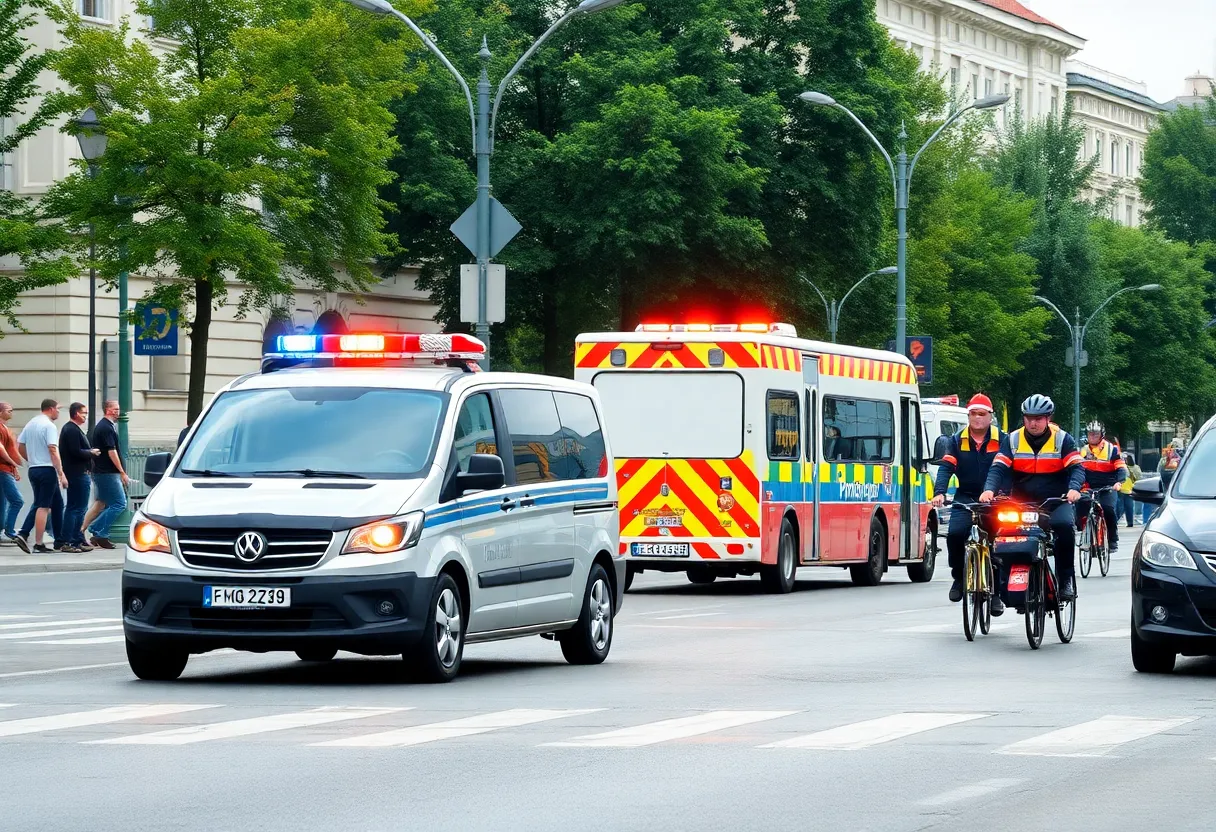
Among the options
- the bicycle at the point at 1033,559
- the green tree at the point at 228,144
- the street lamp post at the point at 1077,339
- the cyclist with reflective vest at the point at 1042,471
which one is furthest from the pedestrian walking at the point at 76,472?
the street lamp post at the point at 1077,339

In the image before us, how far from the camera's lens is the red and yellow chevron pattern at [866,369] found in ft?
90.6

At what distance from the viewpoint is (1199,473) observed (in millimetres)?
15461

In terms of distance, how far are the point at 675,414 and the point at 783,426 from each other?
1339 millimetres

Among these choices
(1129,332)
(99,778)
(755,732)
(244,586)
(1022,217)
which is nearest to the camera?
(99,778)

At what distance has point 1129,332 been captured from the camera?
87.5 m

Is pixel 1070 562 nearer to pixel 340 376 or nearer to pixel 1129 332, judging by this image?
pixel 340 376

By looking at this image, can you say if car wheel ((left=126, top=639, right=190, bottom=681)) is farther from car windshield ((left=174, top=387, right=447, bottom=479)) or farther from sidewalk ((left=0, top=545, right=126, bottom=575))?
sidewalk ((left=0, top=545, right=126, bottom=575))

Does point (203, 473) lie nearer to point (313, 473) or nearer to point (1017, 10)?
point (313, 473)

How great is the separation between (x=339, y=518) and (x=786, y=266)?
1474 inches

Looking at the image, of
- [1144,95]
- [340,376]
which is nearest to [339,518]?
[340,376]

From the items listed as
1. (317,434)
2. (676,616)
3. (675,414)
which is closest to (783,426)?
(675,414)

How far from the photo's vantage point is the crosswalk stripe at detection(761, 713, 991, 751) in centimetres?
1075

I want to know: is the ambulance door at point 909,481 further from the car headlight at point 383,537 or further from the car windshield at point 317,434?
the car headlight at point 383,537

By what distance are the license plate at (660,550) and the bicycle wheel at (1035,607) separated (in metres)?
8.29
